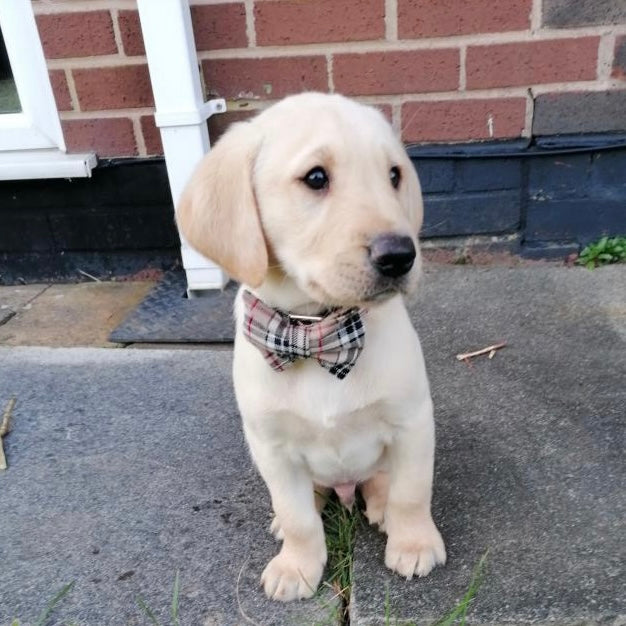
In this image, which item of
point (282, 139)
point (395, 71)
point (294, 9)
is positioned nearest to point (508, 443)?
point (282, 139)

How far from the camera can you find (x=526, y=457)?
1863mm

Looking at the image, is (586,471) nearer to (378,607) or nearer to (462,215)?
(378,607)

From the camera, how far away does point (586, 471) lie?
1.78m

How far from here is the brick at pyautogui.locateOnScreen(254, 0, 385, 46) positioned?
2.73 metres

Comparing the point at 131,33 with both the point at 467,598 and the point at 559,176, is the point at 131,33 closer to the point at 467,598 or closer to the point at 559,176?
the point at 559,176

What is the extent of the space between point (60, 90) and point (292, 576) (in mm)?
2416

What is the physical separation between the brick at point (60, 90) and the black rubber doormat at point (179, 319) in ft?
2.99

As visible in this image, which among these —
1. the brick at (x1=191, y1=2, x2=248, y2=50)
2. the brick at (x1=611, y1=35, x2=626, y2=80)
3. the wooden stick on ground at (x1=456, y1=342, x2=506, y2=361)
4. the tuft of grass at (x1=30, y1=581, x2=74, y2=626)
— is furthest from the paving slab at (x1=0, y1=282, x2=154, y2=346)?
the brick at (x1=611, y1=35, x2=626, y2=80)

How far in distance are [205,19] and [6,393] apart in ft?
5.55

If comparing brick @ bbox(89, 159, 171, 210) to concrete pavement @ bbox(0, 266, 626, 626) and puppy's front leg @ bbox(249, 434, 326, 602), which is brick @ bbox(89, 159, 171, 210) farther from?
puppy's front leg @ bbox(249, 434, 326, 602)

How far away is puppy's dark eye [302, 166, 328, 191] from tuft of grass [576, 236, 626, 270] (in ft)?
6.44

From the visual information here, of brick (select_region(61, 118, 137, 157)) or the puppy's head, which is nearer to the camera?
the puppy's head

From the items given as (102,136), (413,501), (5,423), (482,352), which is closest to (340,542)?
(413,501)

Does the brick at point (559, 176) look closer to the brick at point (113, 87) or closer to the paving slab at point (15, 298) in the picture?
the brick at point (113, 87)
